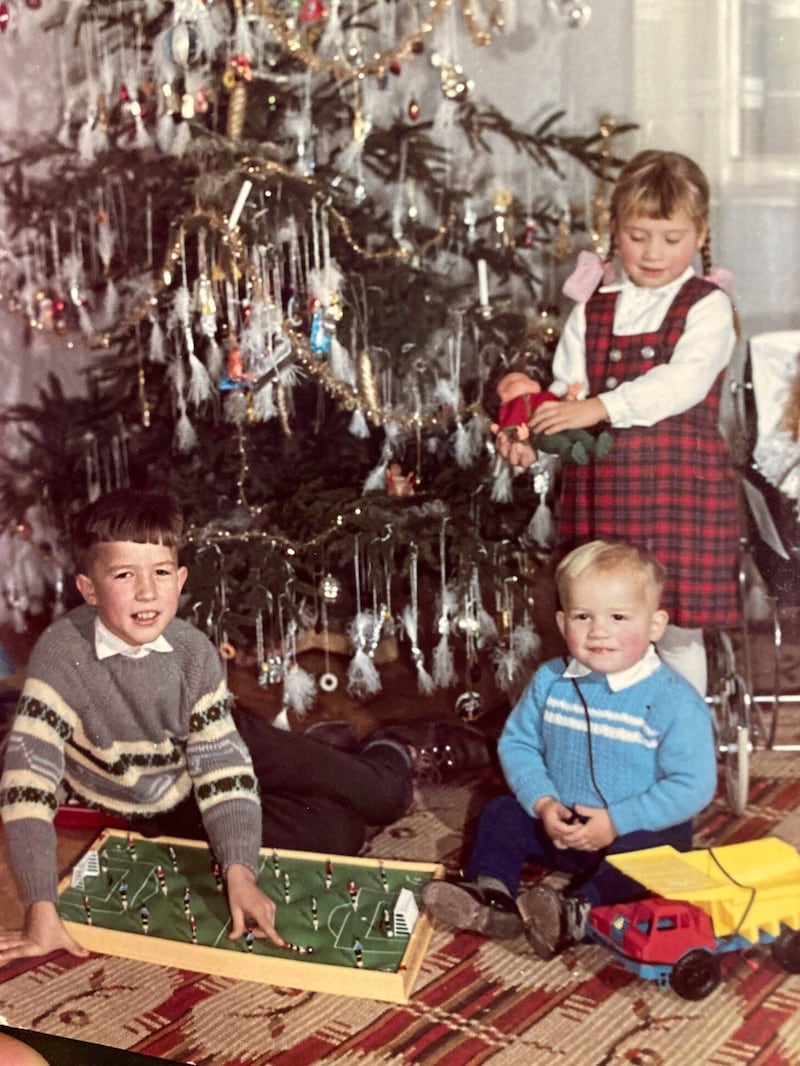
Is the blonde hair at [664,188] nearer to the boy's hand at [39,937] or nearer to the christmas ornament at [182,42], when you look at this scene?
the christmas ornament at [182,42]

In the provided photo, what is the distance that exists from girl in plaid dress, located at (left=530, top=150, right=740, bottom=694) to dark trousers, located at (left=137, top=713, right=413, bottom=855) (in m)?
0.40

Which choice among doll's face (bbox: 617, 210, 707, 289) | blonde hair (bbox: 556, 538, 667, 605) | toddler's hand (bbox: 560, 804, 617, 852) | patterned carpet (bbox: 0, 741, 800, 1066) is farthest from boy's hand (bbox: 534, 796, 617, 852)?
doll's face (bbox: 617, 210, 707, 289)

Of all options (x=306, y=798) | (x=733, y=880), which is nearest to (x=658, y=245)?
(x=733, y=880)

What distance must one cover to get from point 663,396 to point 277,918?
0.66m

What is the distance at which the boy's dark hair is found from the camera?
1201mm

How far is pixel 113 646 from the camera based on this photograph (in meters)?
1.23

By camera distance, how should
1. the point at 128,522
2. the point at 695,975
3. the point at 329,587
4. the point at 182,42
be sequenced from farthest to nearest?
the point at 329,587 → the point at 182,42 → the point at 128,522 → the point at 695,975

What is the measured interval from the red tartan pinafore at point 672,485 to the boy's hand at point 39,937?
69 centimetres

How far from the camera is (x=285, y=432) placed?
1.54 metres

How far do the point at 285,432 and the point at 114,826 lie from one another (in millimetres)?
524

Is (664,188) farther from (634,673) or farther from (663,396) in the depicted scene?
(634,673)

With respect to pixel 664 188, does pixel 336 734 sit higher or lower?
lower

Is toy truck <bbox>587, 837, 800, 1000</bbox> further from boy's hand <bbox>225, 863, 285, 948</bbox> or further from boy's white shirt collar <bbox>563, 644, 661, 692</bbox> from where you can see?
boy's hand <bbox>225, 863, 285, 948</bbox>

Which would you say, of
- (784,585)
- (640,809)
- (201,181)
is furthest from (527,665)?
(201,181)
